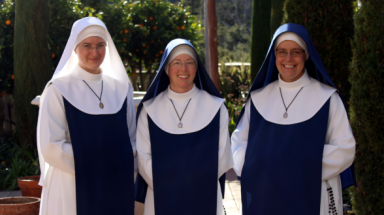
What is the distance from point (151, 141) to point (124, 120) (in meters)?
0.33

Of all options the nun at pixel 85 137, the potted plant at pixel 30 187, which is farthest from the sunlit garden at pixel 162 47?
the potted plant at pixel 30 187

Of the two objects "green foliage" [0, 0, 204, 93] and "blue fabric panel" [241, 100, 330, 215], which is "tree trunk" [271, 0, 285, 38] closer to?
"green foliage" [0, 0, 204, 93]

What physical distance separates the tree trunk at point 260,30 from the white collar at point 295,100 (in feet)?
25.2

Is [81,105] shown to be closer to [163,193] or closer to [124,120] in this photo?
[124,120]

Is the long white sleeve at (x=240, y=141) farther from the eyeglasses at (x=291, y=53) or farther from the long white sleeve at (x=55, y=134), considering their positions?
the long white sleeve at (x=55, y=134)

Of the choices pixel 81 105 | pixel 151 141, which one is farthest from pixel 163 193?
pixel 81 105

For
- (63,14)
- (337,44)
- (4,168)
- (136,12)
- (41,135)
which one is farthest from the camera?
(136,12)

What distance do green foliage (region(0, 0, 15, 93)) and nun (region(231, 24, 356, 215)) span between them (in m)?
5.88

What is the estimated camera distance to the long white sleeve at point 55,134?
279 centimetres

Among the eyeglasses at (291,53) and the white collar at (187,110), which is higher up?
the eyeglasses at (291,53)

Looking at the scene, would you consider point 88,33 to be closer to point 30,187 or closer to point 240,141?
point 240,141

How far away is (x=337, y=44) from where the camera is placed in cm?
486

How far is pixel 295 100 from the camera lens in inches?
116

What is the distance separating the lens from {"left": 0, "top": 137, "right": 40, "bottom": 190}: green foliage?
18.8ft
